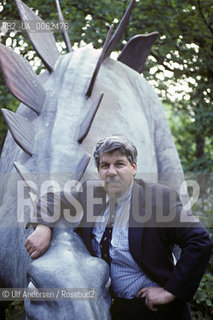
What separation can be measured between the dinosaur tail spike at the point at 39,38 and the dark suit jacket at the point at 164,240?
1.43 meters

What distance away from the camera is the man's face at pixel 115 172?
7.43 feet

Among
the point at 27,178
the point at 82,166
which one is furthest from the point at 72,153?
the point at 27,178

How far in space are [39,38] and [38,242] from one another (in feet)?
5.78

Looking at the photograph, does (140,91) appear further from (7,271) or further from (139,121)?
(7,271)

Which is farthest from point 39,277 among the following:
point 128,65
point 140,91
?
point 128,65

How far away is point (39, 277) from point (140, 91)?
2.03 meters

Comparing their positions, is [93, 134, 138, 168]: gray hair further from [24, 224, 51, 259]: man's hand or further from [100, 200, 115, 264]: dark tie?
[24, 224, 51, 259]: man's hand

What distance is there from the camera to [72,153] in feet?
8.38

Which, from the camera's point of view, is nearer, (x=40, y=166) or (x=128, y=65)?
(x=40, y=166)

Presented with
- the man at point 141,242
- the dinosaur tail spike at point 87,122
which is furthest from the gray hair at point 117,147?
the dinosaur tail spike at point 87,122

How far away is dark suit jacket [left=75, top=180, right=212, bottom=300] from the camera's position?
2117mm

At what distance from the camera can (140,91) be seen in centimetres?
364

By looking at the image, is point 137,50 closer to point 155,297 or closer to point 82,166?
point 82,166

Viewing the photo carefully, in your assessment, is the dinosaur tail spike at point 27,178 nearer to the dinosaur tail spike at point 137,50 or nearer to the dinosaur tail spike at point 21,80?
the dinosaur tail spike at point 21,80
